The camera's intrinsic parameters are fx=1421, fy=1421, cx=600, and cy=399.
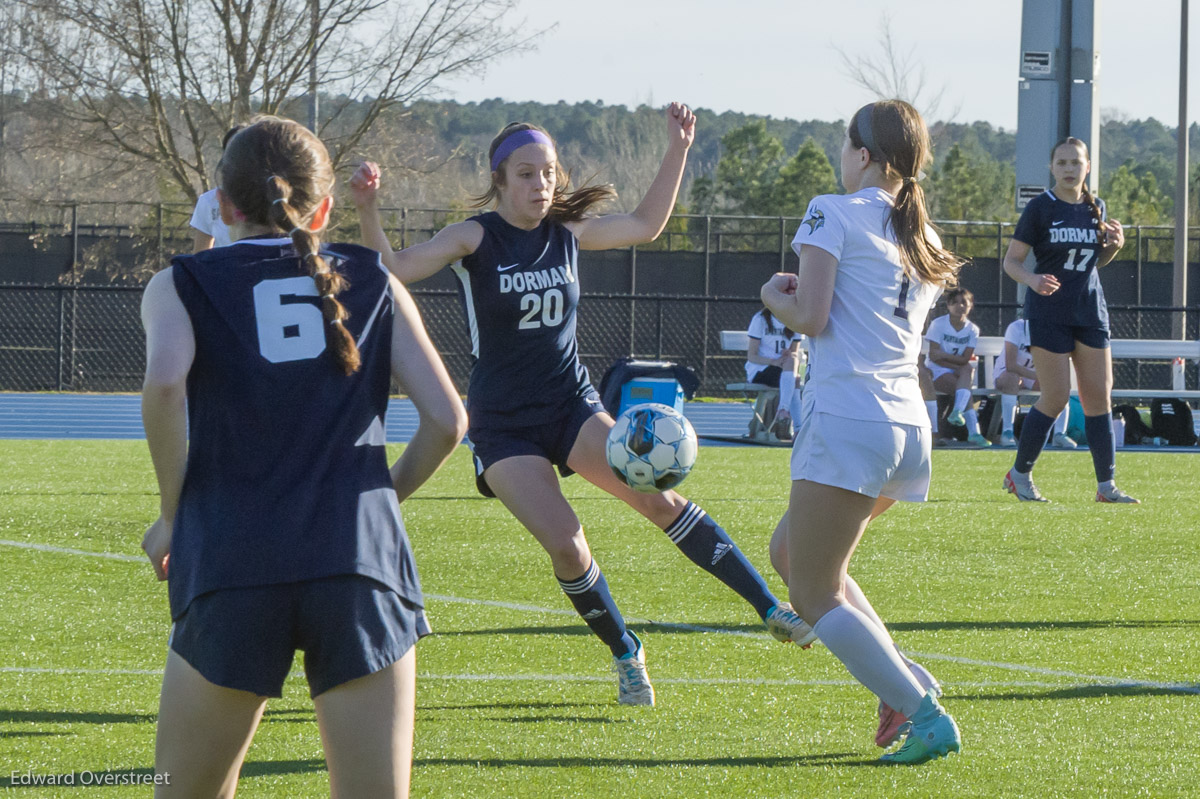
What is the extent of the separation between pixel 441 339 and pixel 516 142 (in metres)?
22.6

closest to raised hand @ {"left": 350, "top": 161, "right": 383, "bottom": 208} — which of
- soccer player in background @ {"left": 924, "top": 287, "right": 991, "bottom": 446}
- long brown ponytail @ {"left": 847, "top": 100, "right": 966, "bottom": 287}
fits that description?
long brown ponytail @ {"left": 847, "top": 100, "right": 966, "bottom": 287}

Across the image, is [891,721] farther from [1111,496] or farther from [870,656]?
[1111,496]

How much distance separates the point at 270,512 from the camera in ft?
7.29

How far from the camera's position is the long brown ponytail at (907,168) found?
11.9 ft

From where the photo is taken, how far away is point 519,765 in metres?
3.72

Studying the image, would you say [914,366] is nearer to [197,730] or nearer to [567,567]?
[567,567]

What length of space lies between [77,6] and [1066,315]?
19.0 meters

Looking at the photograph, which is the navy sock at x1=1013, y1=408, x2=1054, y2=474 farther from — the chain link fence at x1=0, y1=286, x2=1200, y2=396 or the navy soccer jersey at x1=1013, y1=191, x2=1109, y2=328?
the chain link fence at x1=0, y1=286, x2=1200, y2=396

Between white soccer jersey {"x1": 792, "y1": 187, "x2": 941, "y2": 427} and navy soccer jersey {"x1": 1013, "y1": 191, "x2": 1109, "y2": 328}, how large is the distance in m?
5.17

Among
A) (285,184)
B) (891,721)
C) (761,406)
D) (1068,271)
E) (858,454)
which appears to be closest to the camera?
(285,184)

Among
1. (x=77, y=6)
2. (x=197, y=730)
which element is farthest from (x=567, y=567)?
(x=77, y=6)

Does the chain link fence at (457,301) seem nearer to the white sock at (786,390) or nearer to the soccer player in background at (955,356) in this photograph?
the white sock at (786,390)

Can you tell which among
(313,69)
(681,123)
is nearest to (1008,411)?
(681,123)

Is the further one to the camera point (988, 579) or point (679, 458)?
point (988, 579)
